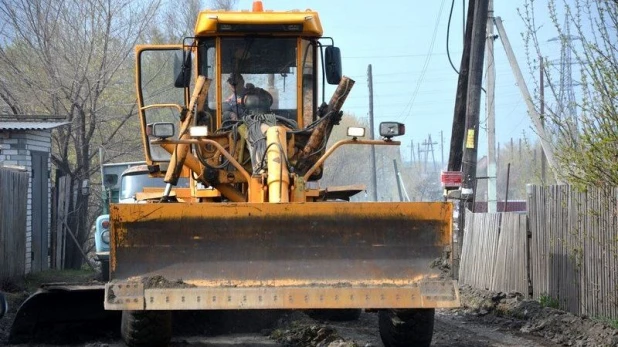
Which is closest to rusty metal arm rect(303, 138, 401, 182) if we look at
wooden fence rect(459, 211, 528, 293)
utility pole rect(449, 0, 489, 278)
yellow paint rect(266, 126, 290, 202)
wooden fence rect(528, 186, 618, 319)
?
yellow paint rect(266, 126, 290, 202)

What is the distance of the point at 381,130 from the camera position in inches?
400

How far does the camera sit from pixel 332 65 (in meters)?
11.0

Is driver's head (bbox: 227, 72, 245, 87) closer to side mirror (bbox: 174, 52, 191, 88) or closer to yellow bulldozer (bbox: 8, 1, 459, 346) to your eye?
yellow bulldozer (bbox: 8, 1, 459, 346)

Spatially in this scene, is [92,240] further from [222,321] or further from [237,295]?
[237,295]

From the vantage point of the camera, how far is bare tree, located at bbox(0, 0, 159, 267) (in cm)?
2428

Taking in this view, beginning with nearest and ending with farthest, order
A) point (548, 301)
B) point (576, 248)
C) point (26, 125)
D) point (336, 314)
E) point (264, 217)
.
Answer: point (264, 217), point (336, 314), point (576, 248), point (548, 301), point (26, 125)

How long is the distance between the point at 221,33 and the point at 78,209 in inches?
517

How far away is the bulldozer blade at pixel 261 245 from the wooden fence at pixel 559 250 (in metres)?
3.43

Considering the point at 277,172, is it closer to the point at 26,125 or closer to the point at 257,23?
the point at 257,23

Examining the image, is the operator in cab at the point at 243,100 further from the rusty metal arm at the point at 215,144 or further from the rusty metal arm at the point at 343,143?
the rusty metal arm at the point at 343,143

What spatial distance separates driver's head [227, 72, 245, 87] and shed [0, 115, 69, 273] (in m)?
8.96

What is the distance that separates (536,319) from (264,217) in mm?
5250

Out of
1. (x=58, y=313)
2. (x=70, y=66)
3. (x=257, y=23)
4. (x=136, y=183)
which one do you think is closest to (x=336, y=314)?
(x=58, y=313)

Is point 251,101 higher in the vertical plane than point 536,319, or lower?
higher
